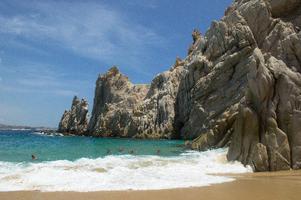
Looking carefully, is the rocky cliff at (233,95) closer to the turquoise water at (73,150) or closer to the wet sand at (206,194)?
the turquoise water at (73,150)

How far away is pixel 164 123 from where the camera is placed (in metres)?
80.4

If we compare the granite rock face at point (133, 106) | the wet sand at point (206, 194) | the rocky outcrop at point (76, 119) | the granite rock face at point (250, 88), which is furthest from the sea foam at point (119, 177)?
the rocky outcrop at point (76, 119)

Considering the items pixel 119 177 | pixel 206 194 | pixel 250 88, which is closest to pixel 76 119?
pixel 250 88

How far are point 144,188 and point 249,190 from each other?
13.3 feet

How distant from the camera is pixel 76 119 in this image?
397ft

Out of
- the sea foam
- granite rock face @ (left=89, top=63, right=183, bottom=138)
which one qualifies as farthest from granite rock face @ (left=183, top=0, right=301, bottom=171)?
granite rock face @ (left=89, top=63, right=183, bottom=138)

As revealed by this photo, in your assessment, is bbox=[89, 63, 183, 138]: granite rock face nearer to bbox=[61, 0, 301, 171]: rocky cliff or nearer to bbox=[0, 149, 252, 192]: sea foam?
bbox=[61, 0, 301, 171]: rocky cliff

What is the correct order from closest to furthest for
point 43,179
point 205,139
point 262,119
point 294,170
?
1. point 43,179
2. point 294,170
3. point 262,119
4. point 205,139

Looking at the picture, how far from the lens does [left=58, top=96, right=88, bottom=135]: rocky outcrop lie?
380 ft

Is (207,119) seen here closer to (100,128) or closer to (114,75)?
(100,128)

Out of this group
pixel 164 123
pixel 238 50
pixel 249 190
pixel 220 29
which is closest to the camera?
pixel 249 190

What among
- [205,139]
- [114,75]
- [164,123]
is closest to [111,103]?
[114,75]

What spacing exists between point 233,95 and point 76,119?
226 ft

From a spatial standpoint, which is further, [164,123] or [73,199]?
[164,123]
